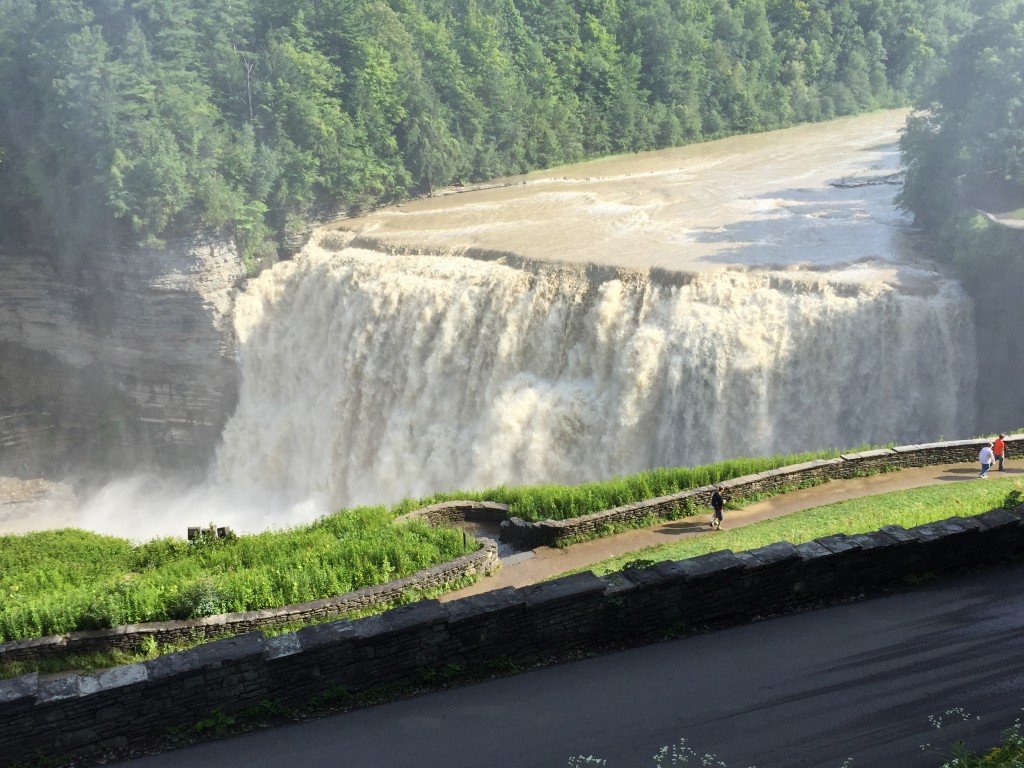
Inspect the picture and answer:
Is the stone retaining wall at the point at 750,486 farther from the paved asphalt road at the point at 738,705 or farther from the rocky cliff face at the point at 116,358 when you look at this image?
the rocky cliff face at the point at 116,358

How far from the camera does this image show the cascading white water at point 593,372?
19.7 m

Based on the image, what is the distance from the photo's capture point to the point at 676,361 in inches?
797

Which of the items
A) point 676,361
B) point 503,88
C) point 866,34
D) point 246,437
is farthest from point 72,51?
point 866,34

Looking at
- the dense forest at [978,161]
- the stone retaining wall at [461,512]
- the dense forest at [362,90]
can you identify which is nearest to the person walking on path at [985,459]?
the stone retaining wall at [461,512]

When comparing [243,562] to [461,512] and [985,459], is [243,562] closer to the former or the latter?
[461,512]

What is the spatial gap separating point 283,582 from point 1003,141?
781 inches

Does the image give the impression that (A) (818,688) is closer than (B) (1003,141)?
Yes

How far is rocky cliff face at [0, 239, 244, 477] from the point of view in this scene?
28.8m

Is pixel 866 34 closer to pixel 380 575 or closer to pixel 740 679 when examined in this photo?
pixel 380 575

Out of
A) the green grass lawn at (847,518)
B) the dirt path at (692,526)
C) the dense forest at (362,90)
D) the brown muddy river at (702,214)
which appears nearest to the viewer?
the green grass lawn at (847,518)

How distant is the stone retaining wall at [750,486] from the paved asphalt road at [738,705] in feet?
19.5

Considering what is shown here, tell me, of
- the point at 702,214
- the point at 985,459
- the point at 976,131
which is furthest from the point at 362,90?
the point at 985,459

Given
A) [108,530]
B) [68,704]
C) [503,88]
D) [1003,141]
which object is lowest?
[108,530]

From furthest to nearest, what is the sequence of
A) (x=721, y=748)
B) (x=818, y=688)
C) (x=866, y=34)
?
1. (x=866, y=34)
2. (x=818, y=688)
3. (x=721, y=748)
